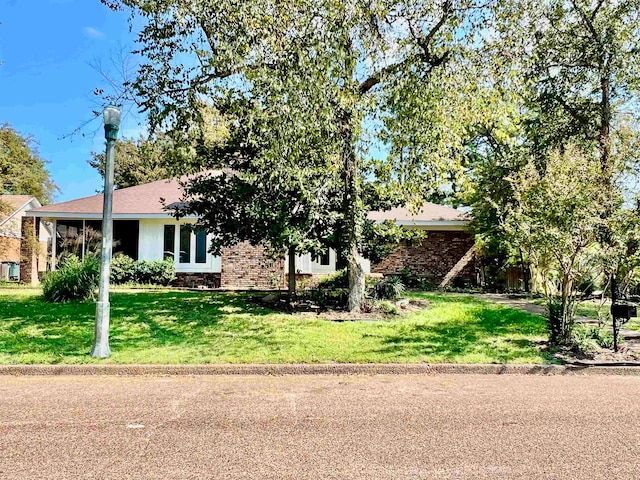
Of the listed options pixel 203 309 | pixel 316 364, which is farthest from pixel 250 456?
pixel 203 309

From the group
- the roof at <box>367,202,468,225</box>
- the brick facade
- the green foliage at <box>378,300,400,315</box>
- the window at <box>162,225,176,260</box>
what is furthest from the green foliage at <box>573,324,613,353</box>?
the window at <box>162,225,176,260</box>

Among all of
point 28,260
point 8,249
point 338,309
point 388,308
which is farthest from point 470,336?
point 8,249

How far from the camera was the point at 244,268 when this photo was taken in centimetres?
1873

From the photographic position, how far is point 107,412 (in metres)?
5.36

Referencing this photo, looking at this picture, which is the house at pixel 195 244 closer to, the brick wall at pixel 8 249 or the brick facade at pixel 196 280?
the brick facade at pixel 196 280

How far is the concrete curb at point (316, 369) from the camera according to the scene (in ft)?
24.3

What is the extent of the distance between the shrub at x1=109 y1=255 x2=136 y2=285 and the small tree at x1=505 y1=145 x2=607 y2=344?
13.9 meters

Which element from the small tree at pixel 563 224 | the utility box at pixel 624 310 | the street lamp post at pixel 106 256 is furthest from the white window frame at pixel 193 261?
the utility box at pixel 624 310

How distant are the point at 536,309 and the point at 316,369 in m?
7.59

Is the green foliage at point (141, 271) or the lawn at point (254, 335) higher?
the green foliage at point (141, 271)

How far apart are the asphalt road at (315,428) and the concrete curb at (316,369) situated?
0.92 feet

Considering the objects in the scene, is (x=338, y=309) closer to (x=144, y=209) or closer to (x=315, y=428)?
(x=315, y=428)

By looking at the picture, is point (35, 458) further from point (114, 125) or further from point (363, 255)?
point (363, 255)

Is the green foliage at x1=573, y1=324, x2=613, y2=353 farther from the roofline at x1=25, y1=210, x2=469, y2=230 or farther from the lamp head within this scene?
the roofline at x1=25, y1=210, x2=469, y2=230
